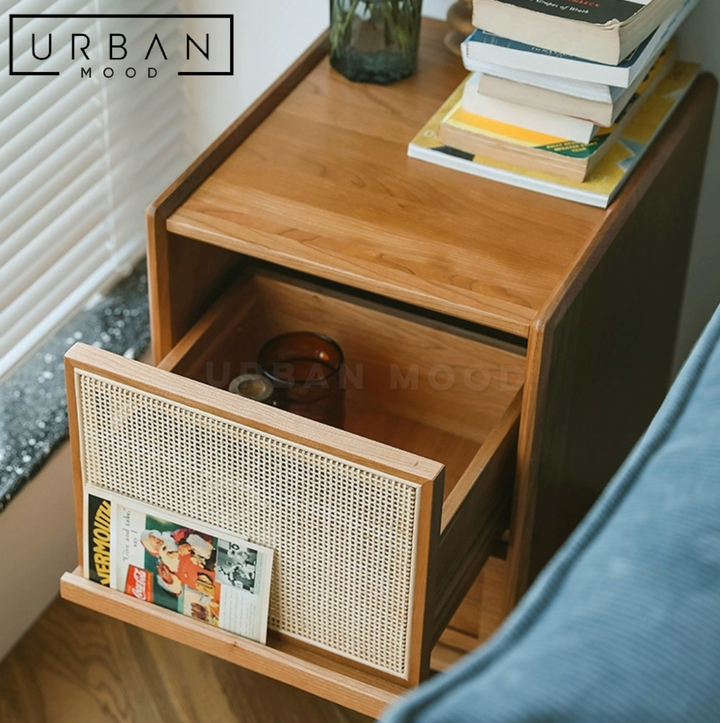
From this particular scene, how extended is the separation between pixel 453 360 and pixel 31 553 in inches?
21.4

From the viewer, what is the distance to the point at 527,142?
1063mm

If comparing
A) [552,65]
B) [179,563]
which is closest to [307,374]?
[179,563]

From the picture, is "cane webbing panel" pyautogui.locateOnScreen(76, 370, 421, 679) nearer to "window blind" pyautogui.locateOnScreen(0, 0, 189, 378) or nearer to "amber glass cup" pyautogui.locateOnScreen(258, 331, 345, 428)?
"amber glass cup" pyautogui.locateOnScreen(258, 331, 345, 428)

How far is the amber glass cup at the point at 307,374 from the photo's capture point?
1.07 m

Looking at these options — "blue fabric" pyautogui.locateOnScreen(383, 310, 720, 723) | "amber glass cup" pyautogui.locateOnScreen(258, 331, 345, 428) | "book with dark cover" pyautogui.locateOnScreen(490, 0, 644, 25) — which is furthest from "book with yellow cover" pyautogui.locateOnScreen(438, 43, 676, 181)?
"blue fabric" pyautogui.locateOnScreen(383, 310, 720, 723)

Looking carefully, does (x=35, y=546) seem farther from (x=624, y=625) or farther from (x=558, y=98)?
(x=624, y=625)

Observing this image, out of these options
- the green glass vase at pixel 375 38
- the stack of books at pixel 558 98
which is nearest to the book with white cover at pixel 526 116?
the stack of books at pixel 558 98

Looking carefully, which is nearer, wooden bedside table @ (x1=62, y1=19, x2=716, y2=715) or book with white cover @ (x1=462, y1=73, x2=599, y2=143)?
wooden bedside table @ (x1=62, y1=19, x2=716, y2=715)

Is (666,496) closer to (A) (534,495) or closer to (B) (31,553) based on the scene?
(A) (534,495)

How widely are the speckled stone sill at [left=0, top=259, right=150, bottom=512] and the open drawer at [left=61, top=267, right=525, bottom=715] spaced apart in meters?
0.29

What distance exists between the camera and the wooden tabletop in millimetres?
974

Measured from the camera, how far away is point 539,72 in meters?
1.01

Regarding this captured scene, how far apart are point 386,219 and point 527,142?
0.15 m

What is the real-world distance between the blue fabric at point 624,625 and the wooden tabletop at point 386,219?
1.18ft
